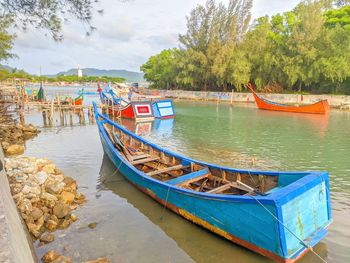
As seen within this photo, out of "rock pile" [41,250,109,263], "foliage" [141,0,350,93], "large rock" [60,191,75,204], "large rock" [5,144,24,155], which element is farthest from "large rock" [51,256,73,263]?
"foliage" [141,0,350,93]

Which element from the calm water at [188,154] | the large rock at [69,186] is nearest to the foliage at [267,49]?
the calm water at [188,154]

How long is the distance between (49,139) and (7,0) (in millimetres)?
12718

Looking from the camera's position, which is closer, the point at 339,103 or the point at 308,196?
the point at 308,196

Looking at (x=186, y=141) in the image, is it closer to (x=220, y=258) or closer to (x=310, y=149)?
(x=310, y=149)

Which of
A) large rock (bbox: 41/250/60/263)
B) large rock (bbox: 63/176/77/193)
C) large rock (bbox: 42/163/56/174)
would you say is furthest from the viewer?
large rock (bbox: 42/163/56/174)

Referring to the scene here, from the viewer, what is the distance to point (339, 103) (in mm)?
35219

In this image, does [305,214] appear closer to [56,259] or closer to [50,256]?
[56,259]

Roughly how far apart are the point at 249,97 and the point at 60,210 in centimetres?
4053

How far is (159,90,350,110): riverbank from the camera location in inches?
1394

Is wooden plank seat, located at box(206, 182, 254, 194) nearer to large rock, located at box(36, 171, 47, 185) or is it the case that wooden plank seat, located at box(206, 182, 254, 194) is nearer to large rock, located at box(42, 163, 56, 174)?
large rock, located at box(36, 171, 47, 185)

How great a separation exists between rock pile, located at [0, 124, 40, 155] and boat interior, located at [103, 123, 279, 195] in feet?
20.9

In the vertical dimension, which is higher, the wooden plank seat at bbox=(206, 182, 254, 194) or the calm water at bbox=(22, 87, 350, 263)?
the wooden plank seat at bbox=(206, 182, 254, 194)

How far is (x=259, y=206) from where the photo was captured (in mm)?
5098

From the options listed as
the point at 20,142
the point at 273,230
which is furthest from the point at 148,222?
the point at 20,142
